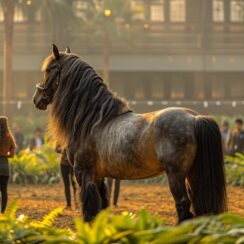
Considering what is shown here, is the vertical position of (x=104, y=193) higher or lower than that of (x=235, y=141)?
higher

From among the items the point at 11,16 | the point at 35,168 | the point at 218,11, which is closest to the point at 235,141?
the point at 35,168

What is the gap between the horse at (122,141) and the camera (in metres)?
8.59

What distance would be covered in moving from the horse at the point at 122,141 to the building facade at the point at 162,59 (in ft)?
123

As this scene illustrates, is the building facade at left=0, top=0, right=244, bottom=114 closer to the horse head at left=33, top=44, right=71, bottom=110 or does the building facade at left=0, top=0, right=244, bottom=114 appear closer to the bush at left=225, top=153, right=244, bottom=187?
the bush at left=225, top=153, right=244, bottom=187

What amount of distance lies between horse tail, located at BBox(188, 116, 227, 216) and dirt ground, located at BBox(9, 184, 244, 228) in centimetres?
280

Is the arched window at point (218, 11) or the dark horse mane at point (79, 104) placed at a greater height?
the dark horse mane at point (79, 104)

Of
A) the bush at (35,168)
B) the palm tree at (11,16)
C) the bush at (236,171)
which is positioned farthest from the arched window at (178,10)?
the bush at (236,171)

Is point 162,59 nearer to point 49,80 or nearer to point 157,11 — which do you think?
point 157,11

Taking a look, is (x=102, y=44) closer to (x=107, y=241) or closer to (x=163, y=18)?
(x=163, y=18)

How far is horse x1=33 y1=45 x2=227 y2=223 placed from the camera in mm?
8586

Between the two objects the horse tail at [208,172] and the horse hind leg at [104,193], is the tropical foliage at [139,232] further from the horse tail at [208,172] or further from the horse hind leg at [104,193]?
the horse hind leg at [104,193]

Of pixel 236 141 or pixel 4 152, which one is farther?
pixel 236 141

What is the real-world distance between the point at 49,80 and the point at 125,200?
670 cm

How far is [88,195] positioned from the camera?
373 inches
